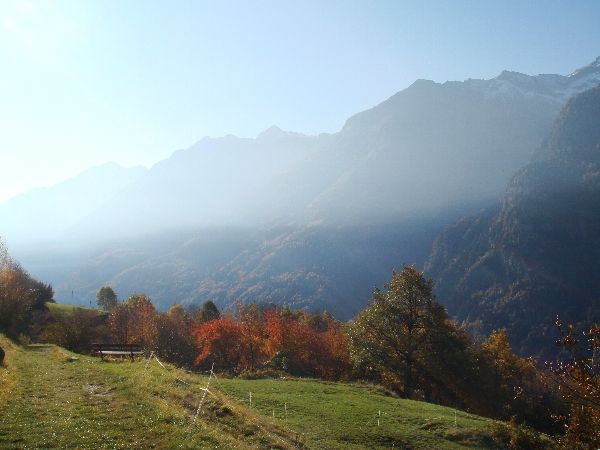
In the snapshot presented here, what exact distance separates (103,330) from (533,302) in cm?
20422

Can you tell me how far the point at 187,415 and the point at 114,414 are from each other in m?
2.68

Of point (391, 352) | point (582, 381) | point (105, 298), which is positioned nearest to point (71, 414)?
point (582, 381)

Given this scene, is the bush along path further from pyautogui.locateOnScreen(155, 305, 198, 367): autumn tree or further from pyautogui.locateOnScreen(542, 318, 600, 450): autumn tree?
pyautogui.locateOnScreen(155, 305, 198, 367): autumn tree

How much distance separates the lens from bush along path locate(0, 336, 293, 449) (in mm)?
10992

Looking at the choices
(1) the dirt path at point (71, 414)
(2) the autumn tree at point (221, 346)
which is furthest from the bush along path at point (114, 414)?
(2) the autumn tree at point (221, 346)

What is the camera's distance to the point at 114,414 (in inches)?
527

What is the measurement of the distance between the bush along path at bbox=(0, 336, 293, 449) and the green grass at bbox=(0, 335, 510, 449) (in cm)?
3

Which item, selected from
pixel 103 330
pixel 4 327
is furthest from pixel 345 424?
pixel 103 330

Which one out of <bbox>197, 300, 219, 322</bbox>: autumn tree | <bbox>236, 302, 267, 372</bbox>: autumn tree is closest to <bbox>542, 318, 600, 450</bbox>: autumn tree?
<bbox>236, 302, 267, 372</bbox>: autumn tree

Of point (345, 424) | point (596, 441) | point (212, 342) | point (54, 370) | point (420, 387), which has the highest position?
point (54, 370)

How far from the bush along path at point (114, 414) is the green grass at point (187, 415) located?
0.11 feet

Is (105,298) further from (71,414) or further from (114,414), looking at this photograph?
(114,414)

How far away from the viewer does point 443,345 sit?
34.3 m

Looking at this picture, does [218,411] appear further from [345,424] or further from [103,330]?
[103,330]
